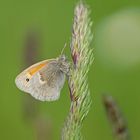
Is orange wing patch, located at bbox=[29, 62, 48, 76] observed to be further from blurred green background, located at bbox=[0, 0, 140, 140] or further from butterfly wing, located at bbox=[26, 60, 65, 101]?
blurred green background, located at bbox=[0, 0, 140, 140]

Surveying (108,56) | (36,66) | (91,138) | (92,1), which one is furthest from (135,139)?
(92,1)

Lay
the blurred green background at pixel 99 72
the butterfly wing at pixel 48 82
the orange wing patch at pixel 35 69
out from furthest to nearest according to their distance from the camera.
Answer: the blurred green background at pixel 99 72 → the orange wing patch at pixel 35 69 → the butterfly wing at pixel 48 82

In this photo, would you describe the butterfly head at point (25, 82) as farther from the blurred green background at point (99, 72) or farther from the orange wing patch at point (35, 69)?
the blurred green background at point (99, 72)

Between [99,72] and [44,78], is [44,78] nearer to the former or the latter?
[44,78]

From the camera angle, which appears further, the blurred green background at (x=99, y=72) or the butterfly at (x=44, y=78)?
the blurred green background at (x=99, y=72)

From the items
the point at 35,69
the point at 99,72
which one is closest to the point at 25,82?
the point at 35,69

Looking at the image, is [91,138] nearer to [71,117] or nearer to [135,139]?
[135,139]

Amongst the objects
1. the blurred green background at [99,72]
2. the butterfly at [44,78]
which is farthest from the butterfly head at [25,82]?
the blurred green background at [99,72]

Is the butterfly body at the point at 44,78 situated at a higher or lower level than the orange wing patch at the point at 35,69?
lower
